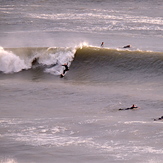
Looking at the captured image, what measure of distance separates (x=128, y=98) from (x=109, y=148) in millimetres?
5843

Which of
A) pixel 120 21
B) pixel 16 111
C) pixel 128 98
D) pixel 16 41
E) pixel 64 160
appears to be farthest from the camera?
pixel 120 21

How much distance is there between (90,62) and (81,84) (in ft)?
11.2

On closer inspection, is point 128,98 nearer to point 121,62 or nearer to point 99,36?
point 121,62

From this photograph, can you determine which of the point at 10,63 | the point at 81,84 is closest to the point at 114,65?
the point at 81,84

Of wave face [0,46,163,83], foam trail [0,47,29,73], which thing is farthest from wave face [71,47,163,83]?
foam trail [0,47,29,73]

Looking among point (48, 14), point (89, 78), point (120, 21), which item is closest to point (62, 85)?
point (89, 78)

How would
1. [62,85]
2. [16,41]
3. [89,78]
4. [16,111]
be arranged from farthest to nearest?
[16,41], [89,78], [62,85], [16,111]

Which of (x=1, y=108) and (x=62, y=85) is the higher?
(x=62, y=85)

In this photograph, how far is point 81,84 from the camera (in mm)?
21266

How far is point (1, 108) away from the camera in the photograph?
17094mm

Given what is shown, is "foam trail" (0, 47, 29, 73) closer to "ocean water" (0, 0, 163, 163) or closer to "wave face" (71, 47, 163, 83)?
"ocean water" (0, 0, 163, 163)

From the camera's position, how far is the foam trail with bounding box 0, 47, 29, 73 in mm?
23703

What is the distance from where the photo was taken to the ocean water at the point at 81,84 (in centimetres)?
1314

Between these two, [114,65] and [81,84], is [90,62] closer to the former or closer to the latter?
[114,65]
